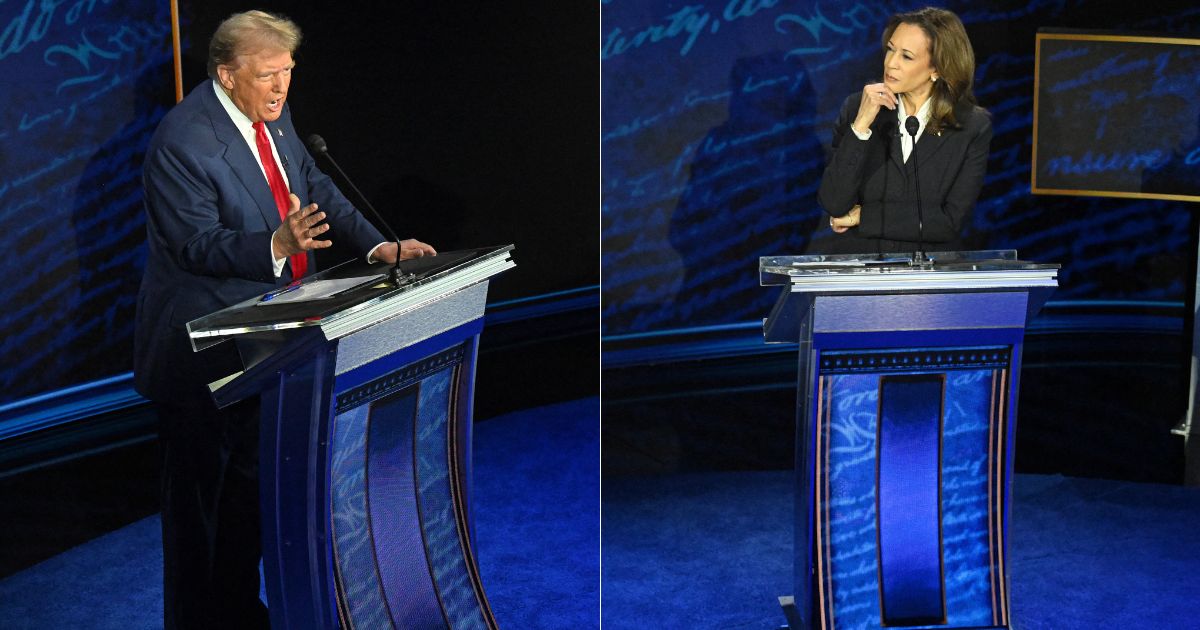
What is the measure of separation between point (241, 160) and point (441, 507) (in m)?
0.91

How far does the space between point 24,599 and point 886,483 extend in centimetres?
243

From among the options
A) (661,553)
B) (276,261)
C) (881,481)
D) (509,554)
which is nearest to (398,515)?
(276,261)

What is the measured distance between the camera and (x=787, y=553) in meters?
3.98

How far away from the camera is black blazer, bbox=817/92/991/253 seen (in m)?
3.58

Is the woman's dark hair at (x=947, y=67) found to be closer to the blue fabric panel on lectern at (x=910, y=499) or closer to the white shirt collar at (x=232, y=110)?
the blue fabric panel on lectern at (x=910, y=499)

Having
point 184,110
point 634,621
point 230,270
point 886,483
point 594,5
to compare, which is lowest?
point 634,621

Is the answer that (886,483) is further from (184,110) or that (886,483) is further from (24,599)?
(24,599)

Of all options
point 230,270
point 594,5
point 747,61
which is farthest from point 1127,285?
point 230,270

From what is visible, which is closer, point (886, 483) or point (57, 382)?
point (886, 483)

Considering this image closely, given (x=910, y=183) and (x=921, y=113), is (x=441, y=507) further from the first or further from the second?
(x=921, y=113)

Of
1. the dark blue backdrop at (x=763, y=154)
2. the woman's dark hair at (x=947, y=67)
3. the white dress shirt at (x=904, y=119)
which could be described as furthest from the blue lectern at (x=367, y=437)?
the dark blue backdrop at (x=763, y=154)

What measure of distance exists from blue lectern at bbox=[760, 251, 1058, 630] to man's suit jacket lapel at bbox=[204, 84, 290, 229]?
117cm

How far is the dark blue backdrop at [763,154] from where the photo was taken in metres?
4.63

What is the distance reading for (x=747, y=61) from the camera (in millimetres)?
4672
